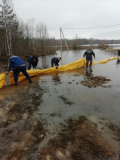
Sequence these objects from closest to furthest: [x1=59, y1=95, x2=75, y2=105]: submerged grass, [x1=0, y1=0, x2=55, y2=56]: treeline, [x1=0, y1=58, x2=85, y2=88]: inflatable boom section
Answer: [x1=59, y1=95, x2=75, y2=105]: submerged grass < [x1=0, y1=58, x2=85, y2=88]: inflatable boom section < [x1=0, y1=0, x2=55, y2=56]: treeline

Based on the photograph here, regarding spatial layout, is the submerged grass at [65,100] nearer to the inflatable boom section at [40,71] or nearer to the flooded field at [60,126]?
the flooded field at [60,126]

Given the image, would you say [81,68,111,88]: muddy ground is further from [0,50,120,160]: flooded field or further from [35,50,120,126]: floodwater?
[0,50,120,160]: flooded field

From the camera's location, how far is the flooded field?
6.86 feet

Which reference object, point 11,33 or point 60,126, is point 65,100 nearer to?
point 60,126

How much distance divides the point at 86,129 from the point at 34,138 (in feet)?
3.78

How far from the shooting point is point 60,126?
277cm

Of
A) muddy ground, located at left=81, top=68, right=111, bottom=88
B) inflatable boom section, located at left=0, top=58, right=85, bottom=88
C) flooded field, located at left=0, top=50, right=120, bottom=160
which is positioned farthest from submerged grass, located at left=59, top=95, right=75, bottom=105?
inflatable boom section, located at left=0, top=58, right=85, bottom=88

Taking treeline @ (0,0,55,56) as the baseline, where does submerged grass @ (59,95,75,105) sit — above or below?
below

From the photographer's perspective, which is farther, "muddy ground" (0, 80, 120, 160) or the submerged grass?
the submerged grass

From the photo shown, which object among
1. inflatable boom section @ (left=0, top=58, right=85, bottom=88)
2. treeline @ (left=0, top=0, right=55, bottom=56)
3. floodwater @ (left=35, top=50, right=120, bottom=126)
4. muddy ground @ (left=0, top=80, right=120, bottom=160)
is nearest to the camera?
muddy ground @ (left=0, top=80, right=120, bottom=160)

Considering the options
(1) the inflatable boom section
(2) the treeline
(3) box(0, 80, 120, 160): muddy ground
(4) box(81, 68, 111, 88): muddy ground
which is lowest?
(3) box(0, 80, 120, 160): muddy ground

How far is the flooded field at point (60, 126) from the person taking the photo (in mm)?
2090

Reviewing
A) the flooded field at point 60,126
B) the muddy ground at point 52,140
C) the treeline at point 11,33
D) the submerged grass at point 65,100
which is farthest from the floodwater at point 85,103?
the treeline at point 11,33

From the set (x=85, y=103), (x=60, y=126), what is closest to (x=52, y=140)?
(x=60, y=126)
